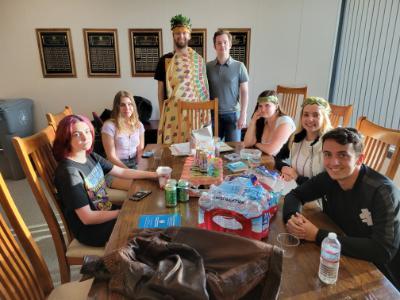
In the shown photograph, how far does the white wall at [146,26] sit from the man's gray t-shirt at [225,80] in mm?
926

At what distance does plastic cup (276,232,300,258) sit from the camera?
111 centimetres

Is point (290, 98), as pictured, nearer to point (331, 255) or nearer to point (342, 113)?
point (342, 113)

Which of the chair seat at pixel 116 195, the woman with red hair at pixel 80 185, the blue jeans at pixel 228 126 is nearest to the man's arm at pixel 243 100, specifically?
the blue jeans at pixel 228 126

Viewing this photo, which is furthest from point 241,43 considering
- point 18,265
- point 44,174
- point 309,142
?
point 18,265

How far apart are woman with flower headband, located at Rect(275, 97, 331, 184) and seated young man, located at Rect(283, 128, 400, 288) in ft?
1.40

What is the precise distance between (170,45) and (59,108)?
65.2 inches

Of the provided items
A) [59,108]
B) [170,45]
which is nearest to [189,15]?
[170,45]

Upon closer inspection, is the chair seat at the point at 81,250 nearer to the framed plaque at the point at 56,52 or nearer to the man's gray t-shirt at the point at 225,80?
the man's gray t-shirt at the point at 225,80

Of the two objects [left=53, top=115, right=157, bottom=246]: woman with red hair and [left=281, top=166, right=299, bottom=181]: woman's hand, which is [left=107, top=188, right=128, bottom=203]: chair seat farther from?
[left=281, top=166, right=299, bottom=181]: woman's hand

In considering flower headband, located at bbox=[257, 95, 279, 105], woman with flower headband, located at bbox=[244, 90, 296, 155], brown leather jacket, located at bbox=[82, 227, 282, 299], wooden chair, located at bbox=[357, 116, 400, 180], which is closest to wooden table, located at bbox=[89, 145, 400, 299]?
brown leather jacket, located at bbox=[82, 227, 282, 299]

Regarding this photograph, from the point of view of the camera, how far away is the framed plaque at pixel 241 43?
3719 millimetres

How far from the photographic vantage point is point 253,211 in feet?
→ 3.60

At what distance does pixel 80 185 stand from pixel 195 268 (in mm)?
924

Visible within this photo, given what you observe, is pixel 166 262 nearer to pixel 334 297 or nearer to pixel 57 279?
pixel 334 297
